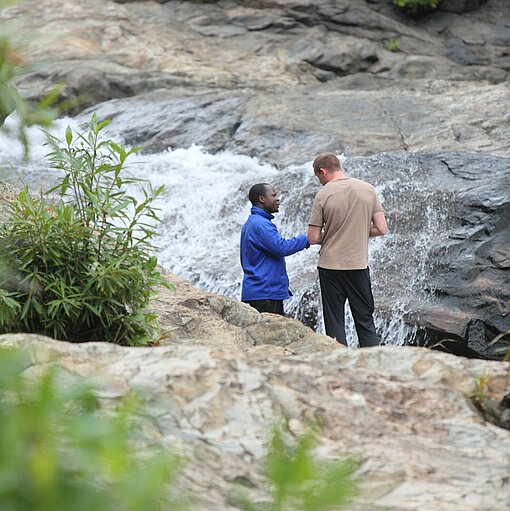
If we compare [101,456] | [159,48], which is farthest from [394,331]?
[159,48]

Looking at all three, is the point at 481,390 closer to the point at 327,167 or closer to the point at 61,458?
the point at 61,458

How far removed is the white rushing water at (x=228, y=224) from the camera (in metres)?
10.0

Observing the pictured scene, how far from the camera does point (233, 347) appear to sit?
5.79 m

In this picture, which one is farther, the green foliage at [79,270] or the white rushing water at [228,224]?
the white rushing water at [228,224]

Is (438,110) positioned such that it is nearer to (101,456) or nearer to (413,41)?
(413,41)

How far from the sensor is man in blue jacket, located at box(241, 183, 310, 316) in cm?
Result: 784

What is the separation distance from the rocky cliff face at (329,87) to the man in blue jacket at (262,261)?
238cm

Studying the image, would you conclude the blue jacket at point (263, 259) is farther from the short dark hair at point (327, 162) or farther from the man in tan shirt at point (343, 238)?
the short dark hair at point (327, 162)

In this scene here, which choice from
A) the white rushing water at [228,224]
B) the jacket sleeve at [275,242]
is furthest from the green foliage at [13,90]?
the white rushing water at [228,224]

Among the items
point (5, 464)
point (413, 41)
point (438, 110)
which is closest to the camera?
point (5, 464)

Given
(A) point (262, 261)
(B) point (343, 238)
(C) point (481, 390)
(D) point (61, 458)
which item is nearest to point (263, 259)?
(A) point (262, 261)

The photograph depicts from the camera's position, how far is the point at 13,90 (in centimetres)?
138

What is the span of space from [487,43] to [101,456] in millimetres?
20918

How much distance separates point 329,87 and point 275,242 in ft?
35.4
